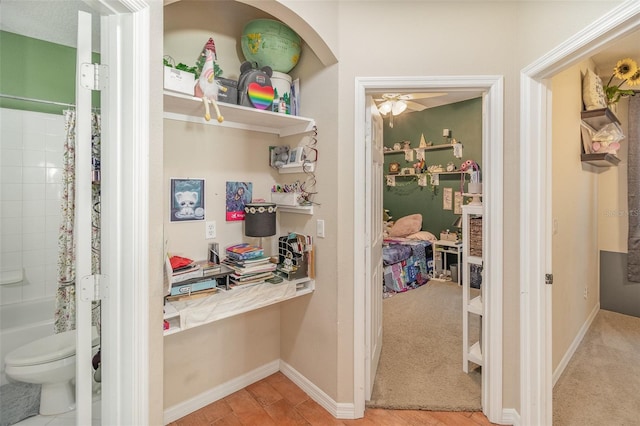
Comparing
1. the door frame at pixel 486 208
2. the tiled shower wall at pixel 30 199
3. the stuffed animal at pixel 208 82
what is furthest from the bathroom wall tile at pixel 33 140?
the door frame at pixel 486 208

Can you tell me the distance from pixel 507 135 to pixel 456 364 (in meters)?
1.84

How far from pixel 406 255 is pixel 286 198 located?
9.29 feet

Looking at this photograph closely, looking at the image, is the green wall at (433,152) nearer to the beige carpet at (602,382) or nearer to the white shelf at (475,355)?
the beige carpet at (602,382)

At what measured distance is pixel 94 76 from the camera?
3.81 feet

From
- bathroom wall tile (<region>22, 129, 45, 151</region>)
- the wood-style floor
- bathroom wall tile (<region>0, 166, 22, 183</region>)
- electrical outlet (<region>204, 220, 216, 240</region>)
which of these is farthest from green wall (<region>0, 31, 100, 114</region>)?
the wood-style floor

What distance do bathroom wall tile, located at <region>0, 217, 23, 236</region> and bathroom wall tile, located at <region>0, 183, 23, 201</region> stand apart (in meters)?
0.13

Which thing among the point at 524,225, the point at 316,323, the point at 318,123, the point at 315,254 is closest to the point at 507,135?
the point at 524,225

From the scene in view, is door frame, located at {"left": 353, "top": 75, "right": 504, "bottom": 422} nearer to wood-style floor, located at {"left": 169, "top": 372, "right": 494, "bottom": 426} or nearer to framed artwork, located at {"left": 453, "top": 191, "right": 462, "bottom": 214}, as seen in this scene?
wood-style floor, located at {"left": 169, "top": 372, "right": 494, "bottom": 426}

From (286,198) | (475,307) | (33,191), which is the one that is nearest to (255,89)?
(286,198)

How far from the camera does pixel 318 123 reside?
79.4 inches

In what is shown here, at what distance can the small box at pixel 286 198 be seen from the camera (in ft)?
6.76

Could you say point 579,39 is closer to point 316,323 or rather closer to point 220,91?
point 220,91

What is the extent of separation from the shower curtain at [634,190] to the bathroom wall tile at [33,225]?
17.6 ft

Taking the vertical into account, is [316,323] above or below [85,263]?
below
